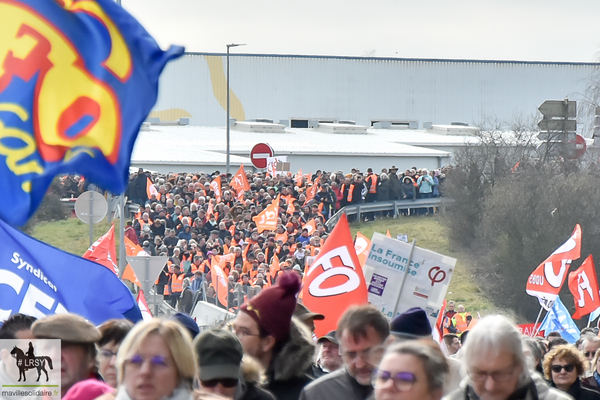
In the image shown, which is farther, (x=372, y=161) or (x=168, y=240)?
(x=372, y=161)

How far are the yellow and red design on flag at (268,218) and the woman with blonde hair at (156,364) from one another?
22.3 meters

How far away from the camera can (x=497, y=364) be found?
4.68 meters

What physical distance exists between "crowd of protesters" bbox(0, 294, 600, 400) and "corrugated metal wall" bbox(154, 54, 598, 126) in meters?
66.1

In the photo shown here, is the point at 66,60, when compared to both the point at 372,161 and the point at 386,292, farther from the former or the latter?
the point at 372,161

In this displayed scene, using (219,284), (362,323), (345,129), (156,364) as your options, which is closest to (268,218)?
(219,284)

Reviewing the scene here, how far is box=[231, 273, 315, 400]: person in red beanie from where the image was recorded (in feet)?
19.0

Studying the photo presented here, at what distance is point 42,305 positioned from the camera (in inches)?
268

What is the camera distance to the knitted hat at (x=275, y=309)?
5.80 m

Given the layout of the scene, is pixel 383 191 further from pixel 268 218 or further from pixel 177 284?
pixel 177 284

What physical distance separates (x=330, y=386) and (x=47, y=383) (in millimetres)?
1324

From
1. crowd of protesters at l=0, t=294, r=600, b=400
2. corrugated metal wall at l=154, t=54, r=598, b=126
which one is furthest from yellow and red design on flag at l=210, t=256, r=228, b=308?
corrugated metal wall at l=154, t=54, r=598, b=126

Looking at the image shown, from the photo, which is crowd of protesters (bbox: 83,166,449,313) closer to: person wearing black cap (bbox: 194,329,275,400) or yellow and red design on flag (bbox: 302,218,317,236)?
yellow and red design on flag (bbox: 302,218,317,236)

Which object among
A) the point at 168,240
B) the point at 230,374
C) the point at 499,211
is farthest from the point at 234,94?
the point at 230,374

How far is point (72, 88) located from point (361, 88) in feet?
225
